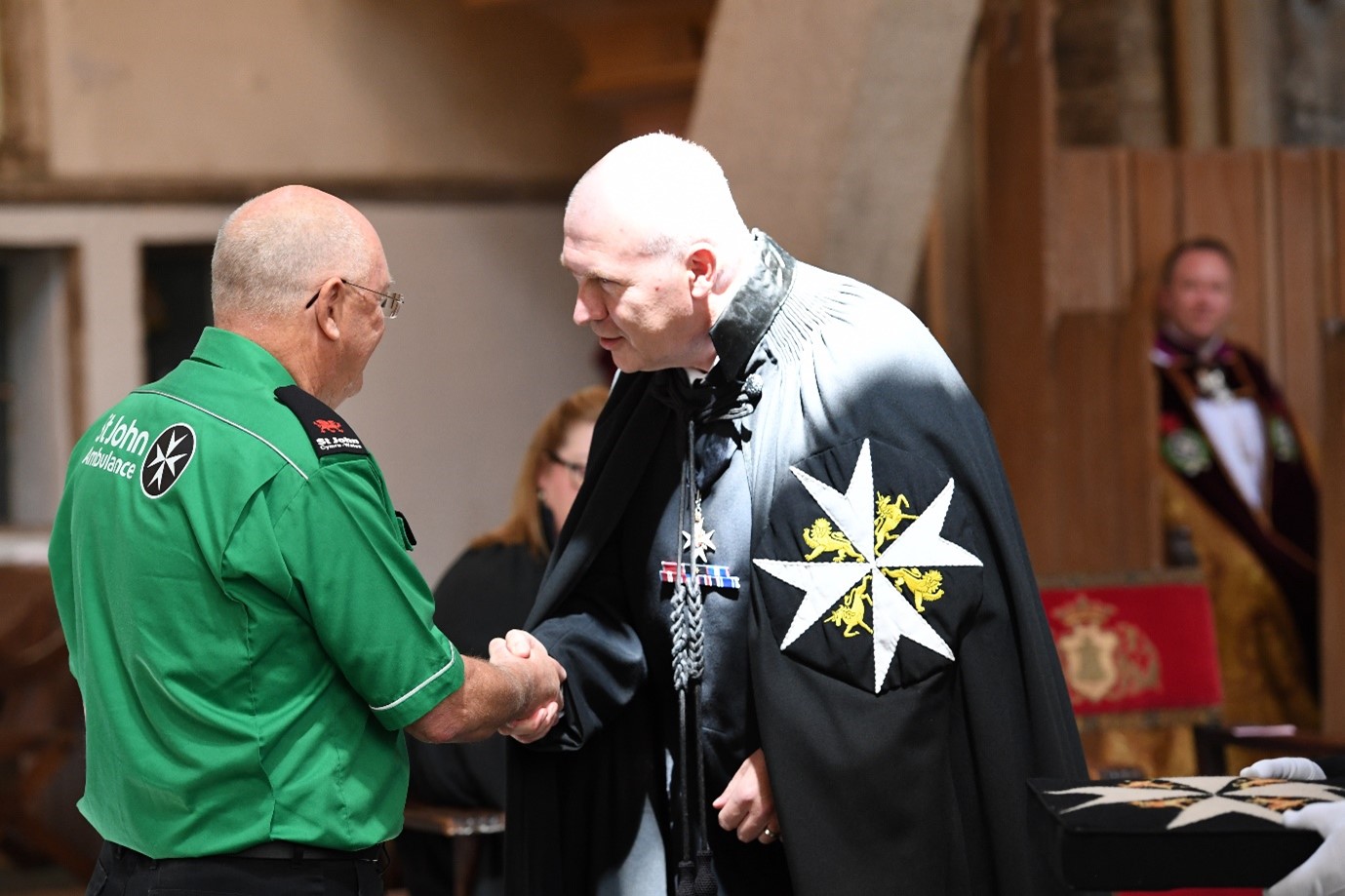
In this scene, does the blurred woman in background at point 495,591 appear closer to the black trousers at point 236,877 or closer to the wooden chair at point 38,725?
the black trousers at point 236,877

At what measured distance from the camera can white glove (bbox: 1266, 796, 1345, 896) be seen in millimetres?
1916

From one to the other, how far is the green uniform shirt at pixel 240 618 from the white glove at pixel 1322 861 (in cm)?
110

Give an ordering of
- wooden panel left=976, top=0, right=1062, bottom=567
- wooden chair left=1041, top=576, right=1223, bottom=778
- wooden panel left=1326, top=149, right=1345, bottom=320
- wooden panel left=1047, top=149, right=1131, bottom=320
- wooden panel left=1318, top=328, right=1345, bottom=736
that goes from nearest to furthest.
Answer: wooden chair left=1041, top=576, right=1223, bottom=778 < wooden panel left=1318, top=328, right=1345, bottom=736 < wooden panel left=976, top=0, right=1062, bottom=567 < wooden panel left=1047, top=149, right=1131, bottom=320 < wooden panel left=1326, top=149, right=1345, bottom=320

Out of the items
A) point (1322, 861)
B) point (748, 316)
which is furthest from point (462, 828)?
point (1322, 861)

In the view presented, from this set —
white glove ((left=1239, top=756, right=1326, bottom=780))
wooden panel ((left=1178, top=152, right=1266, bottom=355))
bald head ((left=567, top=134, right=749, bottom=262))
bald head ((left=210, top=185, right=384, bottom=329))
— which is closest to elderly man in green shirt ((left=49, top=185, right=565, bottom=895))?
bald head ((left=210, top=185, right=384, bottom=329))

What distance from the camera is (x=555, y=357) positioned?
705 centimetres

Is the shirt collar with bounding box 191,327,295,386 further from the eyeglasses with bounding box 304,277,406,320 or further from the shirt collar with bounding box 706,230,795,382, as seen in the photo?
the shirt collar with bounding box 706,230,795,382

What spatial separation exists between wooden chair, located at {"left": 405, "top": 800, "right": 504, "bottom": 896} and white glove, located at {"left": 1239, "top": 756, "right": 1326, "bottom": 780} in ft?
6.20

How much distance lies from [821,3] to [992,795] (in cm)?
279

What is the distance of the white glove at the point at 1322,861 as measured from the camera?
6.29 ft

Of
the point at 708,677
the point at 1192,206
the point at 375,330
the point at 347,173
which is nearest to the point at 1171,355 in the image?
the point at 1192,206

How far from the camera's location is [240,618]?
2297 millimetres

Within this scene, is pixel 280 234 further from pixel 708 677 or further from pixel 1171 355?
pixel 1171 355

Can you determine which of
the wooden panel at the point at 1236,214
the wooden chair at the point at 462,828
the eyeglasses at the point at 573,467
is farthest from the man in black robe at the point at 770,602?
the wooden panel at the point at 1236,214
